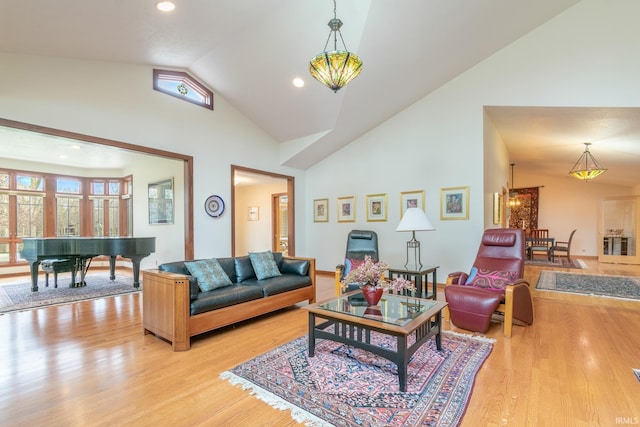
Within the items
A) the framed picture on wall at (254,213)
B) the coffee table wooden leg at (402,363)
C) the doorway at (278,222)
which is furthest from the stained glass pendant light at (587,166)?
the framed picture on wall at (254,213)

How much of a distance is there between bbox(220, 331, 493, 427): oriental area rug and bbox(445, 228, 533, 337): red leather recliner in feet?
1.23

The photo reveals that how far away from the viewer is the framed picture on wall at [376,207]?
641cm

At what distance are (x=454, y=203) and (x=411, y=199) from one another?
2.61ft

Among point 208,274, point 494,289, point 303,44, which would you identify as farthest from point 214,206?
point 494,289

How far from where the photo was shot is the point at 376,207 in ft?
21.4

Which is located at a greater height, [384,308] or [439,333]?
[384,308]

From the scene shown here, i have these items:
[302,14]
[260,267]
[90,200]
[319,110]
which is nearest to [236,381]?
[260,267]

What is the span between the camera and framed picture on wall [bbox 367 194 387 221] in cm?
641

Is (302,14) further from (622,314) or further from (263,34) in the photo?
(622,314)

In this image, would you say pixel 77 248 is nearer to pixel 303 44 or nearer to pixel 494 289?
pixel 303 44

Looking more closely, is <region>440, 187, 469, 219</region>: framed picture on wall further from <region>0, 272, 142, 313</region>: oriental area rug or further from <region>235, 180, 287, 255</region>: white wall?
<region>0, 272, 142, 313</region>: oriental area rug

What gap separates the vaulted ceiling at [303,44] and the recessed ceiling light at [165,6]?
7 centimetres

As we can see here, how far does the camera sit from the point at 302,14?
4023 mm

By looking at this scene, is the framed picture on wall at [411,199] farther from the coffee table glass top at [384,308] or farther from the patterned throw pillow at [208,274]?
the patterned throw pillow at [208,274]
